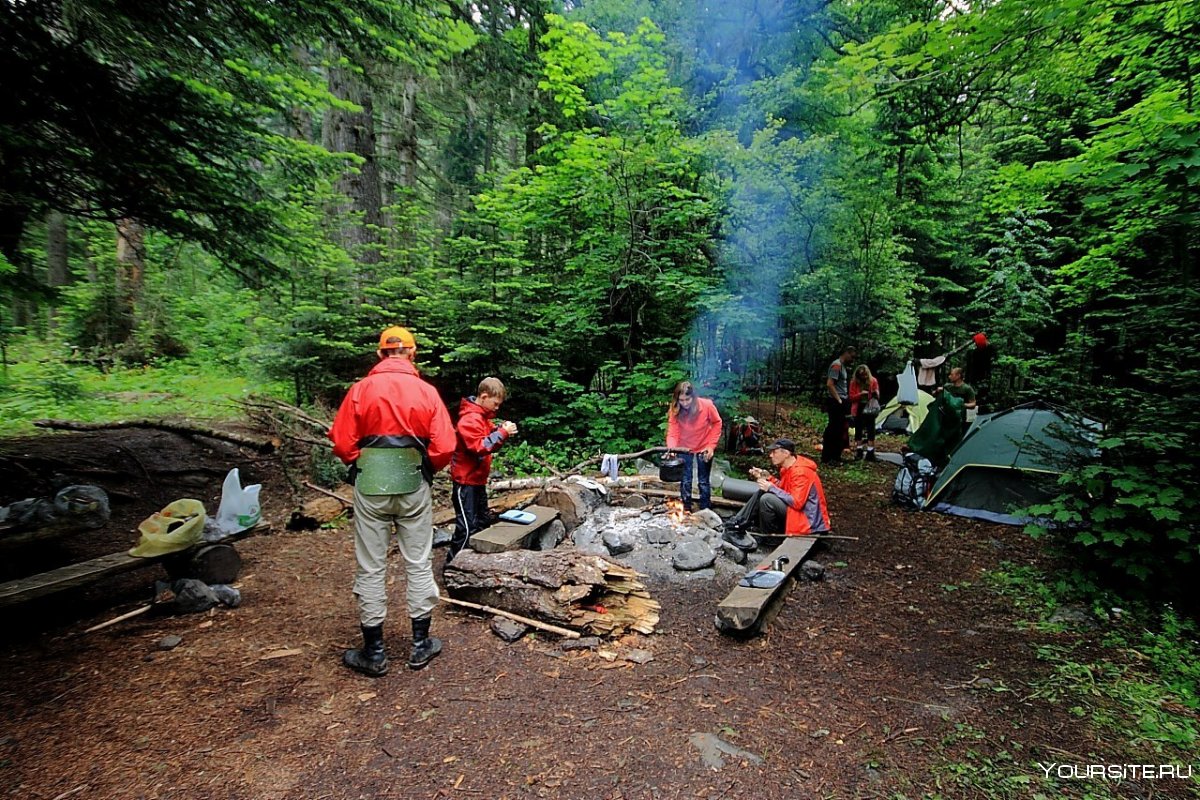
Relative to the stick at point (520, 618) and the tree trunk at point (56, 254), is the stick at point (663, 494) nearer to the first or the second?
the stick at point (520, 618)

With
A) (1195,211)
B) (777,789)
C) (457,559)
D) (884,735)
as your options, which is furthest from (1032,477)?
(457,559)

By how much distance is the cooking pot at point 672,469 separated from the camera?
6.84 m

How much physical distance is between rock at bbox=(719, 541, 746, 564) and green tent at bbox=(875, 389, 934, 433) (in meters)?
7.69

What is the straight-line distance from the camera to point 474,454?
16.0 ft

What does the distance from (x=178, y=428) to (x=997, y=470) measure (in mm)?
10955

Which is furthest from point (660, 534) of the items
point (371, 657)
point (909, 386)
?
point (909, 386)

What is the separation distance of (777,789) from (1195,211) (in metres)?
5.12

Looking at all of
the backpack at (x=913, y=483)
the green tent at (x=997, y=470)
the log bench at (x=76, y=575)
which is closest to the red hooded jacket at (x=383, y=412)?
the log bench at (x=76, y=575)

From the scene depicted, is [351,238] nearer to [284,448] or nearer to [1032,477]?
[284,448]

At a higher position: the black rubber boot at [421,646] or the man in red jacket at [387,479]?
the man in red jacket at [387,479]

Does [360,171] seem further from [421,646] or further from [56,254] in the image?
[56,254]

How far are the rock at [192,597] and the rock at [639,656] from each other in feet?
10.7

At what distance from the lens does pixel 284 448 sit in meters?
7.30

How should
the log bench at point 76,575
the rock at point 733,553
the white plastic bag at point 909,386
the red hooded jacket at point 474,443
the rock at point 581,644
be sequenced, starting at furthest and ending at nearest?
the white plastic bag at point 909,386, the rock at point 733,553, the red hooded jacket at point 474,443, the rock at point 581,644, the log bench at point 76,575
